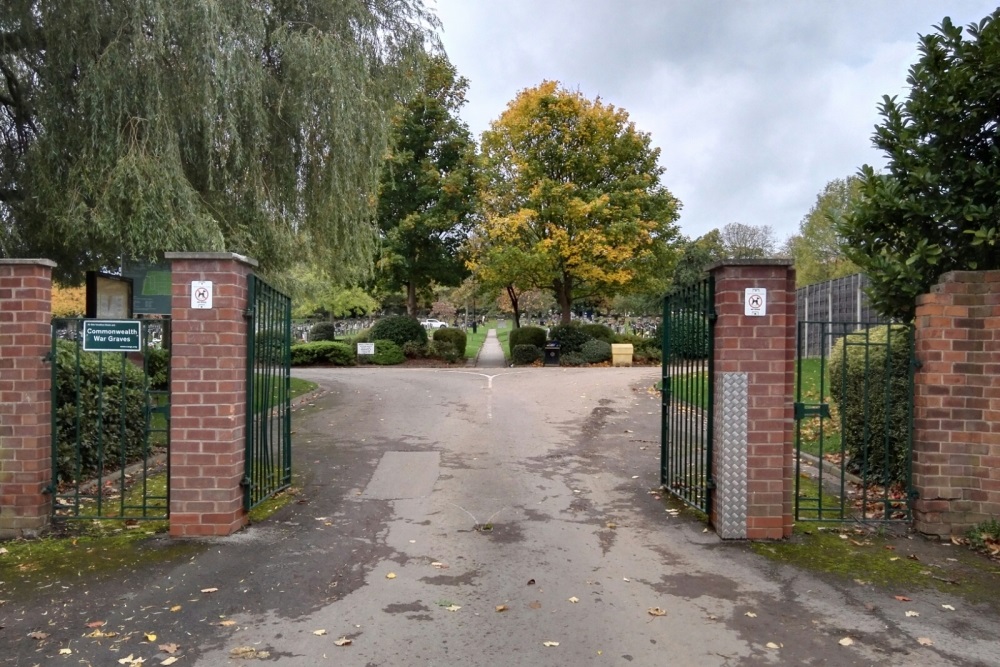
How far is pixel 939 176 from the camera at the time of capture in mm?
6082

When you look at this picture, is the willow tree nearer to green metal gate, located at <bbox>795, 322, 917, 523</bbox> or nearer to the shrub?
green metal gate, located at <bbox>795, 322, 917, 523</bbox>

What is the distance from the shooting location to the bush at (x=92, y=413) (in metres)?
6.01

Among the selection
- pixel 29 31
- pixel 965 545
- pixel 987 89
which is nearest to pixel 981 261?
pixel 987 89

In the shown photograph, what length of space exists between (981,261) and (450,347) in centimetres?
2075

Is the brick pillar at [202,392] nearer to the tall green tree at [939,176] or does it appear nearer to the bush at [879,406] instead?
the bush at [879,406]

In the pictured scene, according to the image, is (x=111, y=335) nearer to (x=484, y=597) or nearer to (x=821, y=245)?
(x=484, y=597)

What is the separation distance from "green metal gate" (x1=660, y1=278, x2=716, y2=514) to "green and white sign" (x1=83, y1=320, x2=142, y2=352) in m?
4.70

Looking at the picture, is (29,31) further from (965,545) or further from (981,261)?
(965,545)

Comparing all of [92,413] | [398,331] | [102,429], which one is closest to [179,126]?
[92,413]

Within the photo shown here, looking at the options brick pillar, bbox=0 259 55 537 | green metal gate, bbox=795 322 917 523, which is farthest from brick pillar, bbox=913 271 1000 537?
brick pillar, bbox=0 259 55 537

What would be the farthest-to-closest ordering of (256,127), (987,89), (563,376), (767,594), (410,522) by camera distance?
(563,376) → (256,127) → (410,522) → (987,89) → (767,594)

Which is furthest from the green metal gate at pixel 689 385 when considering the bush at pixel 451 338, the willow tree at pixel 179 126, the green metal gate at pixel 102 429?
the bush at pixel 451 338

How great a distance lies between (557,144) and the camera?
2630cm

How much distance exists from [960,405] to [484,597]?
4081 mm
